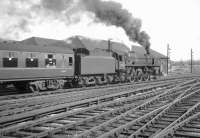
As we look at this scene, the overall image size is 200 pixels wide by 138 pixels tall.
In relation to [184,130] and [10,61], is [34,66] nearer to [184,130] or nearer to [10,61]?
[10,61]

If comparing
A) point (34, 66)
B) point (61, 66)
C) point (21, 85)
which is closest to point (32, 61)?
point (34, 66)

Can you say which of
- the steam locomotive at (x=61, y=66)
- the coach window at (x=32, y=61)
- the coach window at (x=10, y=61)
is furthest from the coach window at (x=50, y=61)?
the coach window at (x=10, y=61)

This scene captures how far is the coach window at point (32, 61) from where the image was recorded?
14888 millimetres

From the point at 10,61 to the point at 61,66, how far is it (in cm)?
415

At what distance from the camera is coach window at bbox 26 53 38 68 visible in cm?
1489

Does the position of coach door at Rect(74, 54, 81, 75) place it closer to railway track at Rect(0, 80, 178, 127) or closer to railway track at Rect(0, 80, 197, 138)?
railway track at Rect(0, 80, 178, 127)

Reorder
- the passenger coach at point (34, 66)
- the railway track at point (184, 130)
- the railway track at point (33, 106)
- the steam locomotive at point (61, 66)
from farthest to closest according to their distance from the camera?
the steam locomotive at point (61, 66), the passenger coach at point (34, 66), the railway track at point (33, 106), the railway track at point (184, 130)

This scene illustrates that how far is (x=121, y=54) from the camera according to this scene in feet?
78.0

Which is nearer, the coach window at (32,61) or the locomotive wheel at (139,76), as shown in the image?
the coach window at (32,61)

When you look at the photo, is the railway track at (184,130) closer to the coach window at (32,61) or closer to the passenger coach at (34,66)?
the passenger coach at (34,66)

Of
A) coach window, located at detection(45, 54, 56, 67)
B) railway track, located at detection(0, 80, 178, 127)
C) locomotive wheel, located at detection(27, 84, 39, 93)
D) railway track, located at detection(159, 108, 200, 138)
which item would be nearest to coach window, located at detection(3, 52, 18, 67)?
locomotive wheel, located at detection(27, 84, 39, 93)

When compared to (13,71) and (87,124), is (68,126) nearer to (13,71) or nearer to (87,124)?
(87,124)

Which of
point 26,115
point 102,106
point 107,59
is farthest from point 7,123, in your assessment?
point 107,59

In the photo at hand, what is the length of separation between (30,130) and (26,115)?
107 centimetres
